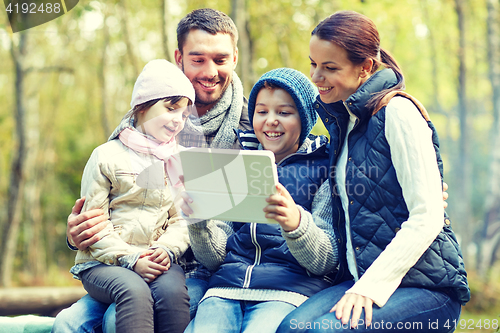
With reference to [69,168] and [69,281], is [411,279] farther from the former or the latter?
[69,168]

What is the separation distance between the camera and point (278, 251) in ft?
7.25

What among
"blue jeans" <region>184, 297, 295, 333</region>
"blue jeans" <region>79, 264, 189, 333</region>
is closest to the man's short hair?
"blue jeans" <region>79, 264, 189, 333</region>

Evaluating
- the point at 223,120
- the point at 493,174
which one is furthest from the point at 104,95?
the point at 223,120

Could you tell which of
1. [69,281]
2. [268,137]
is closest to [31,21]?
[268,137]

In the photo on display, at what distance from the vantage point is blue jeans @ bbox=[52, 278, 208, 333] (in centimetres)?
213

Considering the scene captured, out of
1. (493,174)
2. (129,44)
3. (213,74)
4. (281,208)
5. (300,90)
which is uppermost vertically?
(129,44)

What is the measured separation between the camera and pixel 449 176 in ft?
58.3

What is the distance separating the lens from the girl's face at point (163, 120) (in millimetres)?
2281

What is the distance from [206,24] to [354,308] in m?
1.92

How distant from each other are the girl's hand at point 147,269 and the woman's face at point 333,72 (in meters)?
1.10

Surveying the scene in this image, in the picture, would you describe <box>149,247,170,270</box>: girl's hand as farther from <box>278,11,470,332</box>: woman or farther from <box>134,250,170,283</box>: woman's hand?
<box>278,11,470,332</box>: woman

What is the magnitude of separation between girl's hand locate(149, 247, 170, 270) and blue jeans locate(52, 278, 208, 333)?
0.25m

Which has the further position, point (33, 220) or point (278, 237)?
point (33, 220)

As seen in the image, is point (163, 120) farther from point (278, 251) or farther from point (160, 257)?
point (278, 251)
